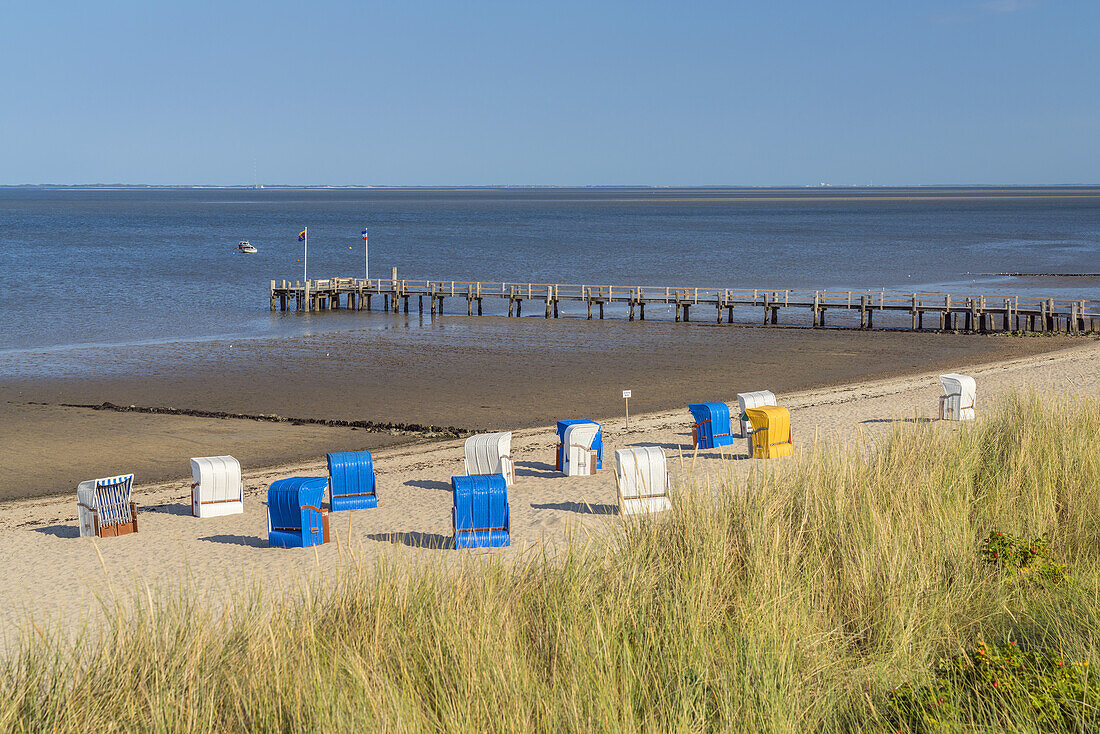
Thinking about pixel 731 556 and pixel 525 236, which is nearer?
pixel 731 556

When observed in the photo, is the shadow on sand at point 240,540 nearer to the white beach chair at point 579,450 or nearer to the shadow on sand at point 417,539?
the shadow on sand at point 417,539

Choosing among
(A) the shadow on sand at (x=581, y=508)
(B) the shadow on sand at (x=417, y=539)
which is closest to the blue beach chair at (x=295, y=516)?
(B) the shadow on sand at (x=417, y=539)

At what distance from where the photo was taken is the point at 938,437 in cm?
1038

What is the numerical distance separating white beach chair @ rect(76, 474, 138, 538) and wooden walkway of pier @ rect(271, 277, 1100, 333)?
3268 cm

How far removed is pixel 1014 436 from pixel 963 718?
6.20m

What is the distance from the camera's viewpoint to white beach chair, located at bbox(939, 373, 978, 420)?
19203 mm

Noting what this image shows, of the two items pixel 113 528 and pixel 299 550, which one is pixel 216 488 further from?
pixel 299 550

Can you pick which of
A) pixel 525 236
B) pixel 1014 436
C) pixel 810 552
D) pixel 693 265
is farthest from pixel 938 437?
pixel 525 236

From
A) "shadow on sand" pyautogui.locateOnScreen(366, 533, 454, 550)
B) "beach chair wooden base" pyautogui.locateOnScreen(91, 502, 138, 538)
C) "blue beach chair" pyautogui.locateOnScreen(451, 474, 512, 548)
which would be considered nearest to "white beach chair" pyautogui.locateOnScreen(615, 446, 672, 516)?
"blue beach chair" pyautogui.locateOnScreen(451, 474, 512, 548)

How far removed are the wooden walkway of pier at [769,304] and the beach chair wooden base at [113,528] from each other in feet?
107

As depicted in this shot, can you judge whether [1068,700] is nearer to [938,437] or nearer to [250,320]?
[938,437]

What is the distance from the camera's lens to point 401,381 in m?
29.6

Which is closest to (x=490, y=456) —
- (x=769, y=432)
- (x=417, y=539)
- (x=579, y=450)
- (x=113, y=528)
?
(x=579, y=450)

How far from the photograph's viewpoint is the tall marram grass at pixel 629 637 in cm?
505
